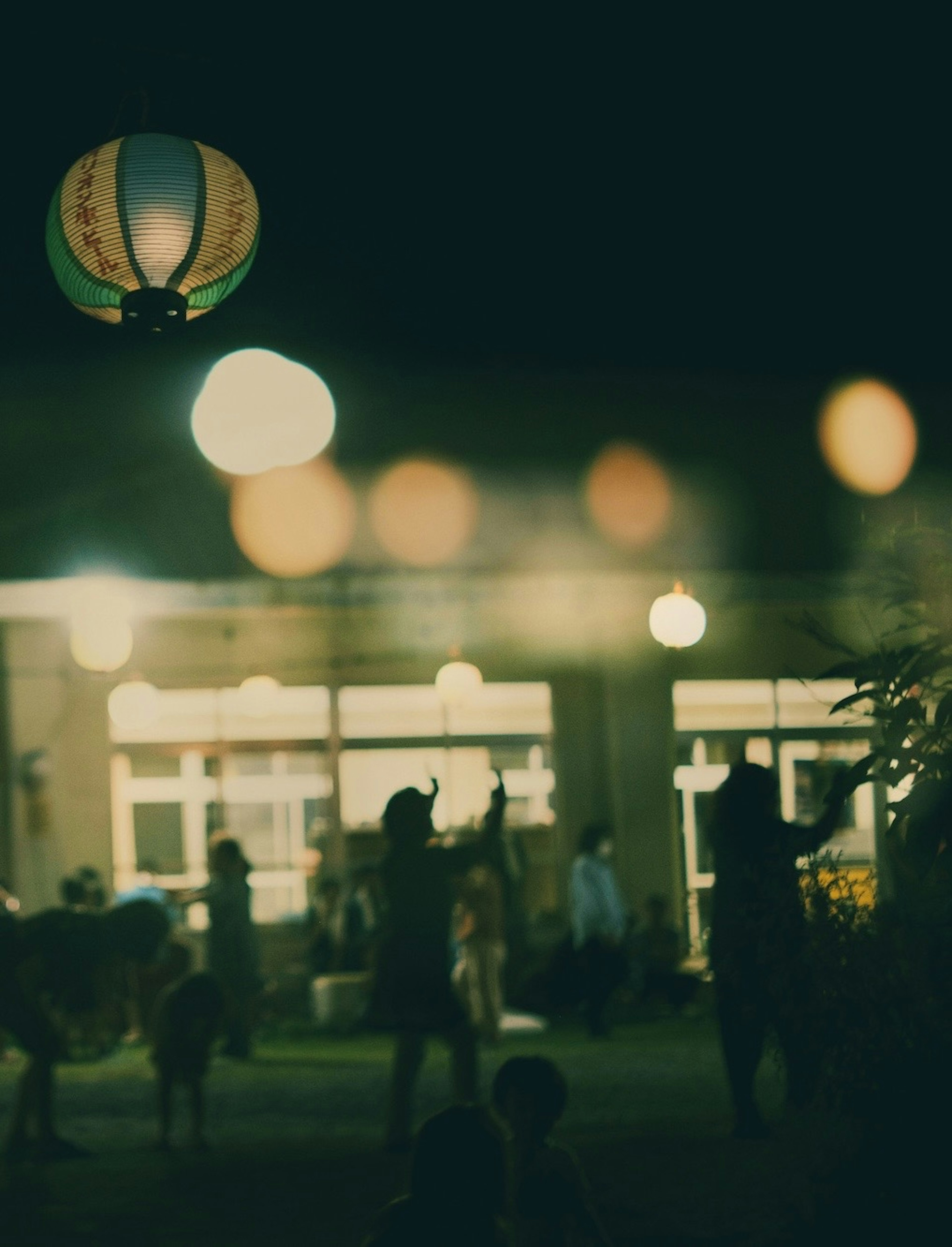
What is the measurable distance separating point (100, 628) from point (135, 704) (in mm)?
3560

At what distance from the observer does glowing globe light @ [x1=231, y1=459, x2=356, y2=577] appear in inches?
416

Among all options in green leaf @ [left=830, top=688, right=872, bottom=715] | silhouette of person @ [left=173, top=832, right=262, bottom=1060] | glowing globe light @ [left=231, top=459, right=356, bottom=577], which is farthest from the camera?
silhouette of person @ [left=173, top=832, right=262, bottom=1060]

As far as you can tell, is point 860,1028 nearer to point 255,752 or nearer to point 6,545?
point 6,545

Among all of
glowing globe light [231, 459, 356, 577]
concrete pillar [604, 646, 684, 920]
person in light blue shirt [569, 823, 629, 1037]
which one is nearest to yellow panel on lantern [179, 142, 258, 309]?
glowing globe light [231, 459, 356, 577]

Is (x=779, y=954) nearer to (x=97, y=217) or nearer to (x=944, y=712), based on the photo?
(x=944, y=712)

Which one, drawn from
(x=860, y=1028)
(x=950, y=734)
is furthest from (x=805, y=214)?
(x=860, y=1028)

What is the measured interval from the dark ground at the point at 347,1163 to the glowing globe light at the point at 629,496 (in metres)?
3.68

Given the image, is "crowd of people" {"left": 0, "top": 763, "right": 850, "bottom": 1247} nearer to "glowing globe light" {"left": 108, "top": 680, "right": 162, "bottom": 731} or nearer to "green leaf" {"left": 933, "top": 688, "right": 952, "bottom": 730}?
"green leaf" {"left": 933, "top": 688, "right": 952, "bottom": 730}

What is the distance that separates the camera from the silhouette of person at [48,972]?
21.8ft

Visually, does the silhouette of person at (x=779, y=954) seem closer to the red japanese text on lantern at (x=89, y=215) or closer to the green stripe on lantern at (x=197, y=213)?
the green stripe on lantern at (x=197, y=213)

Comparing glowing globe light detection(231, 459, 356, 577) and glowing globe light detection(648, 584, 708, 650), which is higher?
glowing globe light detection(231, 459, 356, 577)

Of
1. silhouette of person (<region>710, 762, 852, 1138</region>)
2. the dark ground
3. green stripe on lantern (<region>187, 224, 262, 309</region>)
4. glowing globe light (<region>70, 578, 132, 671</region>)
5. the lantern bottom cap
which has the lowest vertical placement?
the dark ground

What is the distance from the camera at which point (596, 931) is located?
38.8 ft

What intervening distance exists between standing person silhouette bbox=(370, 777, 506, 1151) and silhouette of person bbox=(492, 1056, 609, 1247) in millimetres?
2654
